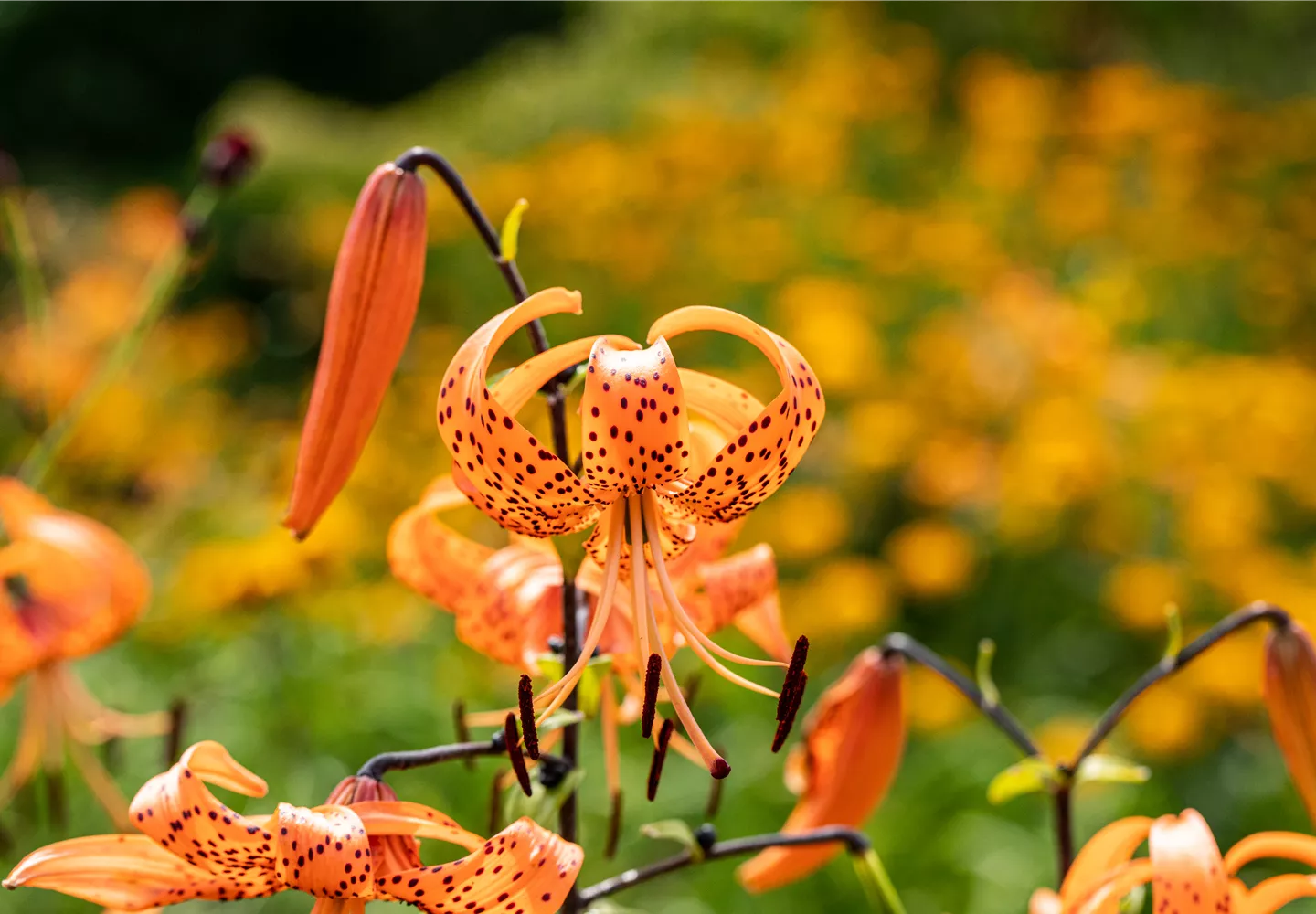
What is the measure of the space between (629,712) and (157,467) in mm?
3079

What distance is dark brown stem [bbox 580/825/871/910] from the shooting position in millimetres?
767

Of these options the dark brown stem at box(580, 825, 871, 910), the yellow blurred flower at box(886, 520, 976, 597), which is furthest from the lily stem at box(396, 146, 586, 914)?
the yellow blurred flower at box(886, 520, 976, 597)

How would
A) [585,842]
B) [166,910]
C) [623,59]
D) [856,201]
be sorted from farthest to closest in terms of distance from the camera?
1. [623,59]
2. [856,201]
3. [585,842]
4. [166,910]

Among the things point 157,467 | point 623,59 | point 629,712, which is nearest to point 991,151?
point 623,59

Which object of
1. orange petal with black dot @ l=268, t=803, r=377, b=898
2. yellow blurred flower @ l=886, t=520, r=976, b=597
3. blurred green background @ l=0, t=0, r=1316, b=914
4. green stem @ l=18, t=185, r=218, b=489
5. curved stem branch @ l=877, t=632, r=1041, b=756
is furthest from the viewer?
yellow blurred flower @ l=886, t=520, r=976, b=597

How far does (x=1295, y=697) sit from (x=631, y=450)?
0.53 metres

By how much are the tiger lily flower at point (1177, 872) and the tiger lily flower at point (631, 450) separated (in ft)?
0.75

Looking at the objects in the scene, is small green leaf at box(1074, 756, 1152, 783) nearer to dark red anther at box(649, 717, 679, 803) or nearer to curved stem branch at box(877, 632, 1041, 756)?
curved stem branch at box(877, 632, 1041, 756)

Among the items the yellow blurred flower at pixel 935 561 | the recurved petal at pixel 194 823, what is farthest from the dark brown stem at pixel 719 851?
the yellow blurred flower at pixel 935 561

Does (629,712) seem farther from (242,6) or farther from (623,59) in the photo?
(242,6)

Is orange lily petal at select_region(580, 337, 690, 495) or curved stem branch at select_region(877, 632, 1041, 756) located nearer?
orange lily petal at select_region(580, 337, 690, 495)

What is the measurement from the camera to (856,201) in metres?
4.40

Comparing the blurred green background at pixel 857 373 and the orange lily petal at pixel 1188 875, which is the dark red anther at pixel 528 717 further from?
the blurred green background at pixel 857 373

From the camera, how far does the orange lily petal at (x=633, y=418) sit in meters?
0.64
